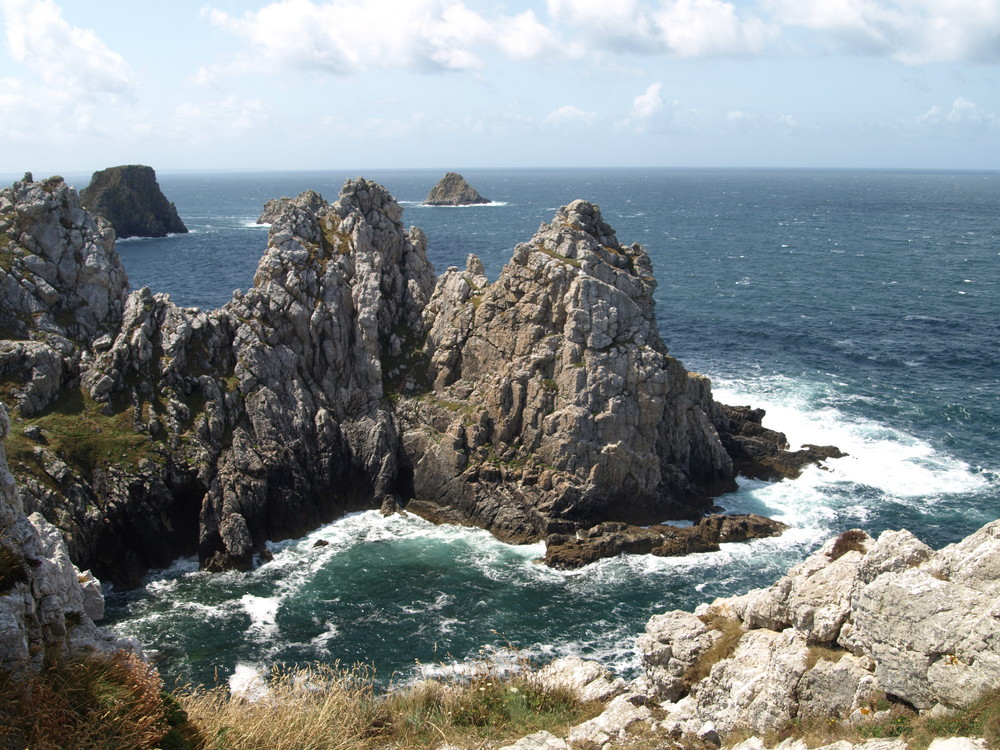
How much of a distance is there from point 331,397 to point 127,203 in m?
135

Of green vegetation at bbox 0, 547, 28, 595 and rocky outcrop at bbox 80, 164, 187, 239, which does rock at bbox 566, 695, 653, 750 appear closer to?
green vegetation at bbox 0, 547, 28, 595

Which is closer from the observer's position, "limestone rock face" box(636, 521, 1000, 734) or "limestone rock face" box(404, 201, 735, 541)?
"limestone rock face" box(636, 521, 1000, 734)

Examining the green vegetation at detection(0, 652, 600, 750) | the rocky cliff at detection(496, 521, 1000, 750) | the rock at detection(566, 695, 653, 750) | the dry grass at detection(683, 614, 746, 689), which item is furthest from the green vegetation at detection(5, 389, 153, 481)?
the dry grass at detection(683, 614, 746, 689)

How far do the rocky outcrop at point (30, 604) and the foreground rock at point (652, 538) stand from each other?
30.3 metres

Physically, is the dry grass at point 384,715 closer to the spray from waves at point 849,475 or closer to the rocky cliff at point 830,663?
the rocky cliff at point 830,663

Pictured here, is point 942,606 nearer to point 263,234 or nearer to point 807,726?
point 807,726

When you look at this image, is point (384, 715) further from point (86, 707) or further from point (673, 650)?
point (673, 650)

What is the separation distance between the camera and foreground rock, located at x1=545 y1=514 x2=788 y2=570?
144ft

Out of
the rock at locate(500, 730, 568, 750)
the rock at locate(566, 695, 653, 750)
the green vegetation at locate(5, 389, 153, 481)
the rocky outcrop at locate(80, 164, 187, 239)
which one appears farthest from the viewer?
the rocky outcrop at locate(80, 164, 187, 239)

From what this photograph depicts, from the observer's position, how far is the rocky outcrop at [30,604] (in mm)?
13211

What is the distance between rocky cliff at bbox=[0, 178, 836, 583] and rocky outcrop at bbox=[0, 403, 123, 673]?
2809 cm

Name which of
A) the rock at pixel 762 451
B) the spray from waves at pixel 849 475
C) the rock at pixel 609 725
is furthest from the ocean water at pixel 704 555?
the rock at pixel 609 725

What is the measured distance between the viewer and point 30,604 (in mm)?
14148

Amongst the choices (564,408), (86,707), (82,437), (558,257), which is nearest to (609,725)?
(86,707)
